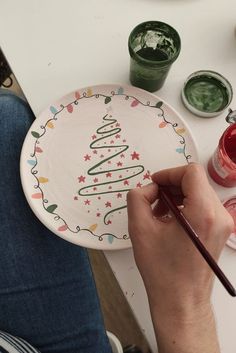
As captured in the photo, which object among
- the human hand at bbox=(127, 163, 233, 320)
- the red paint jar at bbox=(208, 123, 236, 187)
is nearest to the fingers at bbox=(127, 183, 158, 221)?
the human hand at bbox=(127, 163, 233, 320)

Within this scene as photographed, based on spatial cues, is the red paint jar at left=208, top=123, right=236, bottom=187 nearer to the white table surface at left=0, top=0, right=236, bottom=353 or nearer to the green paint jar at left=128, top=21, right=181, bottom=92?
the white table surface at left=0, top=0, right=236, bottom=353

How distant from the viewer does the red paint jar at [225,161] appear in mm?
644

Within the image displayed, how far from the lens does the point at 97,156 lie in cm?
69

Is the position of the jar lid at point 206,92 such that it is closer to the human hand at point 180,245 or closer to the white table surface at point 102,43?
the white table surface at point 102,43

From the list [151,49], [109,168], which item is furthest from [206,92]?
[109,168]

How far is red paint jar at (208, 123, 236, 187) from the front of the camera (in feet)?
2.11

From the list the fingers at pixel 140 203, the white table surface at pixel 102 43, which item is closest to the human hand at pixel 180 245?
the fingers at pixel 140 203

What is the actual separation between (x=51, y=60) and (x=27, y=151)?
18cm

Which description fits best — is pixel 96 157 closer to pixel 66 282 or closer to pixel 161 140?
pixel 161 140

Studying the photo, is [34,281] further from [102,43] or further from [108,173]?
[102,43]

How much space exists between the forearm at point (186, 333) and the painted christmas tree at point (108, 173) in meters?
0.18

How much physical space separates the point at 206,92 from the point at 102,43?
8.5 inches

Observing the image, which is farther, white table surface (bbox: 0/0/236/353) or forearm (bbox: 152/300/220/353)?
white table surface (bbox: 0/0/236/353)

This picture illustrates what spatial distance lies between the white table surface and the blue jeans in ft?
0.29
